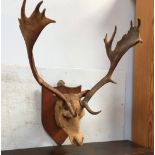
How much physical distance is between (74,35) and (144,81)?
0.47m

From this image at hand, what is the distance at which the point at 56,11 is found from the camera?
1396 millimetres

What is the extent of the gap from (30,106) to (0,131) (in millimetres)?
182

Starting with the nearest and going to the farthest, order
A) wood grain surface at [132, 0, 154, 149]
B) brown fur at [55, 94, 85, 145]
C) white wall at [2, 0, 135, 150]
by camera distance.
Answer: brown fur at [55, 94, 85, 145], white wall at [2, 0, 135, 150], wood grain surface at [132, 0, 154, 149]

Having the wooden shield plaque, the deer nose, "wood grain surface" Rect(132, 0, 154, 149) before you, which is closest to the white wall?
"wood grain surface" Rect(132, 0, 154, 149)

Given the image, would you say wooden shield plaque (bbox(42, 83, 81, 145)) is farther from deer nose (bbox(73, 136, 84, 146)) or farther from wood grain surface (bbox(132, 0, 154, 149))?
wood grain surface (bbox(132, 0, 154, 149))

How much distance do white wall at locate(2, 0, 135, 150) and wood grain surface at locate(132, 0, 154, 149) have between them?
2.2 inches

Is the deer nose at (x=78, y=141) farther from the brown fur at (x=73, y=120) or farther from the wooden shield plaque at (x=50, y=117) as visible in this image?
the wooden shield plaque at (x=50, y=117)

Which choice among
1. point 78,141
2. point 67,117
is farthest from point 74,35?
point 78,141

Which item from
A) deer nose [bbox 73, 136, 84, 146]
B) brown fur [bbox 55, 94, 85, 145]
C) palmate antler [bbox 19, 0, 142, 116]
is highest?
palmate antler [bbox 19, 0, 142, 116]

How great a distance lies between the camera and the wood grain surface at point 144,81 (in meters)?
1.46

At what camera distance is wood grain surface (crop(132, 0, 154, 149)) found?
4.79 feet

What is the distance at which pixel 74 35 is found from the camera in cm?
144

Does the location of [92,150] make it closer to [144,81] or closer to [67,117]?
[67,117]

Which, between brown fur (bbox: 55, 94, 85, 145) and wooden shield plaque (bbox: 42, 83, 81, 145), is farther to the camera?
wooden shield plaque (bbox: 42, 83, 81, 145)
